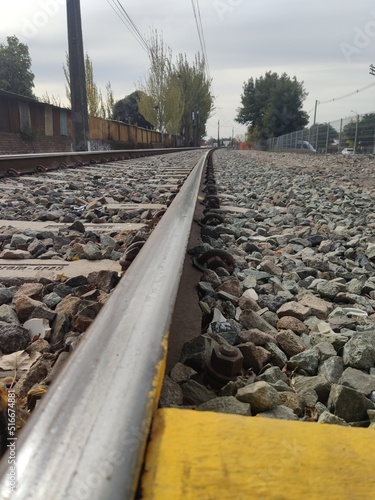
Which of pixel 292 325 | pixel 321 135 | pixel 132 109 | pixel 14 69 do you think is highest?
pixel 14 69

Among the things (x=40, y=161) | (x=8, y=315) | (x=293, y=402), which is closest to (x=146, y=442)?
(x=293, y=402)

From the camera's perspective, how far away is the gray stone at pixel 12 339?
1288mm

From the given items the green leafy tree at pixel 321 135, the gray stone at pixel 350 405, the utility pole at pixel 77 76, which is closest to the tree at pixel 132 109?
the green leafy tree at pixel 321 135

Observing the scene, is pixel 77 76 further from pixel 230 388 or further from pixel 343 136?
pixel 343 136

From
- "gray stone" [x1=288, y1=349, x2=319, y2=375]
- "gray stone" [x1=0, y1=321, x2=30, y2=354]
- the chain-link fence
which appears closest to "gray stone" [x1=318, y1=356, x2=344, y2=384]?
"gray stone" [x1=288, y1=349, x2=319, y2=375]

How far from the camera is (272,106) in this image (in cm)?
6100

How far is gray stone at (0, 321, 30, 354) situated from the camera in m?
1.29

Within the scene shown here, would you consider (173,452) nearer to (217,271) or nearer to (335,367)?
(335,367)

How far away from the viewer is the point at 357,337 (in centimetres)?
136

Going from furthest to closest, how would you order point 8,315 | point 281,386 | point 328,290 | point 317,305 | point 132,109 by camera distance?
point 132,109 < point 328,290 < point 317,305 < point 8,315 < point 281,386

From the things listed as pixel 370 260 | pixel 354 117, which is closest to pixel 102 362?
pixel 370 260

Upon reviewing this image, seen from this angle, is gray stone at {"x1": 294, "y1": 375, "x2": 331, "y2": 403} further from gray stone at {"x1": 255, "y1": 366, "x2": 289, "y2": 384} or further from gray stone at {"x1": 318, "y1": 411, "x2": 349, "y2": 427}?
gray stone at {"x1": 318, "y1": 411, "x2": 349, "y2": 427}

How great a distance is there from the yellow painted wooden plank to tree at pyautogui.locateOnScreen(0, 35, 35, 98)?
4581cm

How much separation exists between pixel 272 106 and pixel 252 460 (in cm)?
6442
